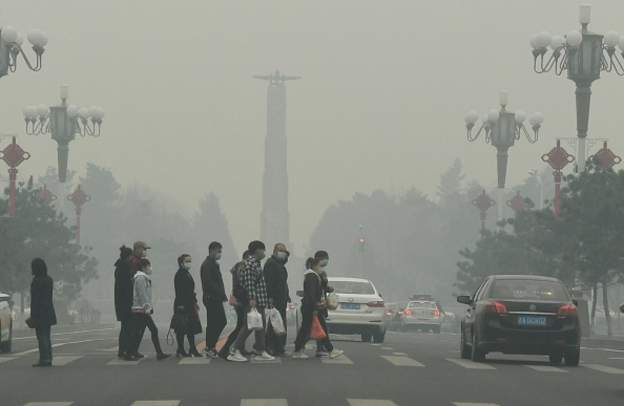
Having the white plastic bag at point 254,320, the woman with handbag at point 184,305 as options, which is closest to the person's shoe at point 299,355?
the woman with handbag at point 184,305

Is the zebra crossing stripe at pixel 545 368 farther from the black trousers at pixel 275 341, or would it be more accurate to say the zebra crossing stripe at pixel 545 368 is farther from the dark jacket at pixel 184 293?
the dark jacket at pixel 184 293

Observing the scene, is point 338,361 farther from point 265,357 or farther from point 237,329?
point 237,329

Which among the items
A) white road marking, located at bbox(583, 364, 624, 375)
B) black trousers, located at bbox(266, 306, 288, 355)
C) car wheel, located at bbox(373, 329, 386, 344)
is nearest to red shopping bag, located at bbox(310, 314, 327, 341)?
black trousers, located at bbox(266, 306, 288, 355)

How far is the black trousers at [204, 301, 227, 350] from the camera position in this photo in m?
27.9

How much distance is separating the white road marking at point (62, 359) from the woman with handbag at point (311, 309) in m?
3.51

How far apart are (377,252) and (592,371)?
168597 millimetres

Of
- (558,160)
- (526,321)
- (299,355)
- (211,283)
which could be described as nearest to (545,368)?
(526,321)

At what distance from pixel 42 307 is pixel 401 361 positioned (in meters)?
5.62

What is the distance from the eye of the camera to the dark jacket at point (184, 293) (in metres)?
27.7

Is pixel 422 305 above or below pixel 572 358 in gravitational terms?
below

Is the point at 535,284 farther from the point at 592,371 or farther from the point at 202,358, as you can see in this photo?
the point at 202,358

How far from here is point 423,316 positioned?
2771 inches

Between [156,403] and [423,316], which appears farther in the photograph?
[423,316]

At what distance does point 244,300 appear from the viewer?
27.3 m
